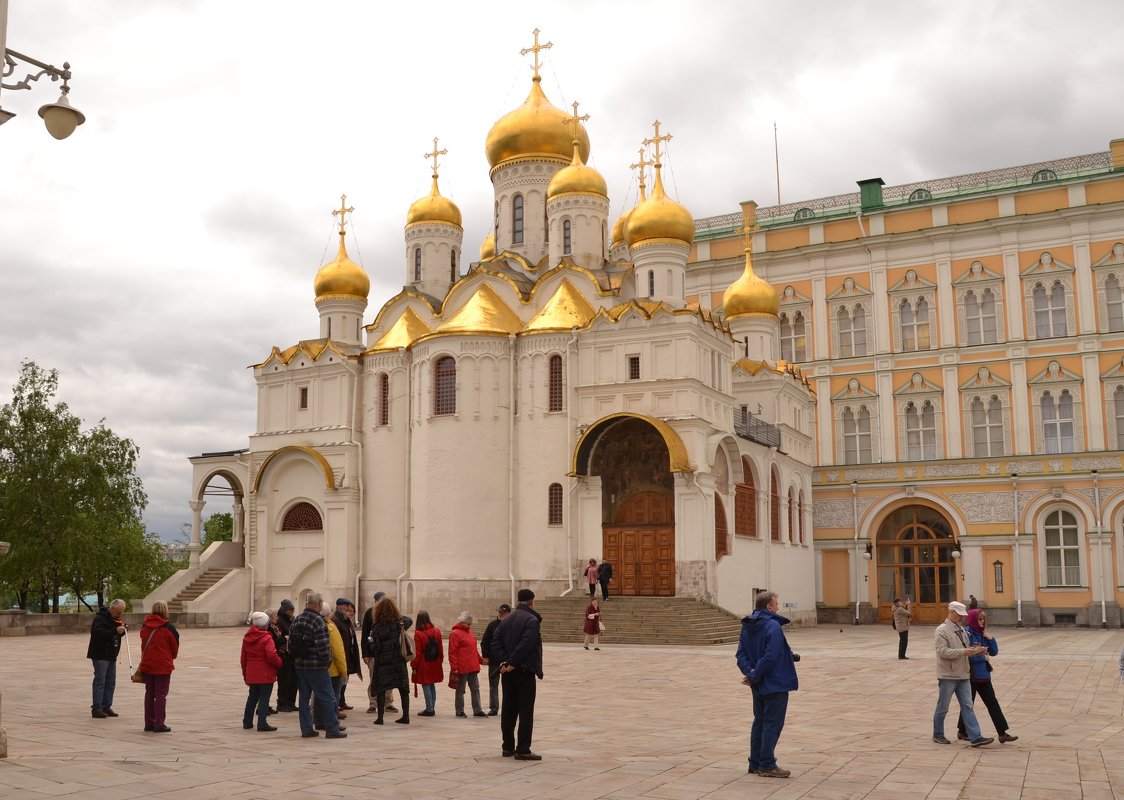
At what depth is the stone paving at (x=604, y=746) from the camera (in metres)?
9.05

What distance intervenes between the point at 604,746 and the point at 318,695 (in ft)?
10.1

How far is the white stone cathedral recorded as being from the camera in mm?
30797

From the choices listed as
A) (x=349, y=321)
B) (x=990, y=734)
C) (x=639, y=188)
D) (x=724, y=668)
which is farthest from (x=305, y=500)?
(x=990, y=734)

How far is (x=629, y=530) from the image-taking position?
31.0 meters

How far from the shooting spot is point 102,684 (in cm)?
1341

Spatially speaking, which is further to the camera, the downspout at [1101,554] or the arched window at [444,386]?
the downspout at [1101,554]

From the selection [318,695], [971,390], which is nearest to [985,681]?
[318,695]

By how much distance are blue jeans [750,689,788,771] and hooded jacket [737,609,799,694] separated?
0.29 feet

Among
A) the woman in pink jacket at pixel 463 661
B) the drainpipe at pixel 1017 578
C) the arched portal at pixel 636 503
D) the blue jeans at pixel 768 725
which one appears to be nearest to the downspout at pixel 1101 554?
the drainpipe at pixel 1017 578

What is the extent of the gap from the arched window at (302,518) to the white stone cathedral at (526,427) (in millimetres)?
61

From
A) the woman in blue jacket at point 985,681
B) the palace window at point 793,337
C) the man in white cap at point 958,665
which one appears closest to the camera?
the man in white cap at point 958,665

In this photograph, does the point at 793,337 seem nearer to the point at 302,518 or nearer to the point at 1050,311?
the point at 1050,311

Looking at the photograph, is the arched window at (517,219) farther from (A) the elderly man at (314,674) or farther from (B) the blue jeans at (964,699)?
(B) the blue jeans at (964,699)

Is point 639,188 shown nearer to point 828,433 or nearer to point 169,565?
point 828,433
